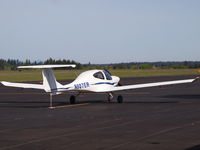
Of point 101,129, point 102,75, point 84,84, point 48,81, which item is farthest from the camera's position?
point 102,75

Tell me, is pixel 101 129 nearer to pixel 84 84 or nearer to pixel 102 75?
pixel 84 84

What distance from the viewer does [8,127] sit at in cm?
1723

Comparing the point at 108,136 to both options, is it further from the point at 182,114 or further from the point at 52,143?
the point at 182,114

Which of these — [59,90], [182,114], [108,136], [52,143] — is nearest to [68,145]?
[52,143]

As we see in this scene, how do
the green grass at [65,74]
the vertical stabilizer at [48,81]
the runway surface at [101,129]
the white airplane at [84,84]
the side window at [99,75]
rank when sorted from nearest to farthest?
the runway surface at [101,129] → the vertical stabilizer at [48,81] → the white airplane at [84,84] → the side window at [99,75] → the green grass at [65,74]

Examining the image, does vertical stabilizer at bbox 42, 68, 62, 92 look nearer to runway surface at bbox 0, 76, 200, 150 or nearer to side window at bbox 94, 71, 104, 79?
runway surface at bbox 0, 76, 200, 150

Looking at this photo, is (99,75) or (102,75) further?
(102,75)

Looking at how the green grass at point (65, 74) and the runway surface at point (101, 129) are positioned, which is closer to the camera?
the runway surface at point (101, 129)

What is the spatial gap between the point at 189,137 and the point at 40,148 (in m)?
4.39

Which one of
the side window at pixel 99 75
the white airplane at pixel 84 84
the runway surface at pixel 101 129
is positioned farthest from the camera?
the side window at pixel 99 75

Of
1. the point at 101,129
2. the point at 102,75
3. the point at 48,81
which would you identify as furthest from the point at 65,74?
the point at 101,129

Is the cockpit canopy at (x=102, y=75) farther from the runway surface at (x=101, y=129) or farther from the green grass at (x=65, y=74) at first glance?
the green grass at (x=65, y=74)

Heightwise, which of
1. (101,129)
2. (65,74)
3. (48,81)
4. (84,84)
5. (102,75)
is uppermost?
(102,75)

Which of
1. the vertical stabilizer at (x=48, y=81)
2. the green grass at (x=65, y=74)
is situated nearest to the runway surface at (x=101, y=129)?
the vertical stabilizer at (x=48, y=81)
